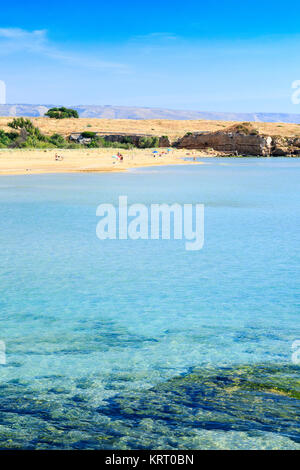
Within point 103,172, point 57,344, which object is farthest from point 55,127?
point 57,344

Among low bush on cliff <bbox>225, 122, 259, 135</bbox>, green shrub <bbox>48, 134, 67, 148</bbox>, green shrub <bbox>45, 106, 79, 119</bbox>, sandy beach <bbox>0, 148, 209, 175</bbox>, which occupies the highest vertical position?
green shrub <bbox>45, 106, 79, 119</bbox>

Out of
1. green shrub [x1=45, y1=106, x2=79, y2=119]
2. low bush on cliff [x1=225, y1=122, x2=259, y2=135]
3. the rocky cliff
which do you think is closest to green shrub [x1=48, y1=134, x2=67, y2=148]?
the rocky cliff

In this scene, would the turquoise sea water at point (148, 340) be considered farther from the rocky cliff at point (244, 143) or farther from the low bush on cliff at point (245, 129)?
the low bush on cliff at point (245, 129)

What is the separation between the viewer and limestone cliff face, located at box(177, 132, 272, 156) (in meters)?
88.5

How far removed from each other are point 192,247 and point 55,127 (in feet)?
314

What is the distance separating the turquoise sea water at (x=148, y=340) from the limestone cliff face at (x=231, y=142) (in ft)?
239

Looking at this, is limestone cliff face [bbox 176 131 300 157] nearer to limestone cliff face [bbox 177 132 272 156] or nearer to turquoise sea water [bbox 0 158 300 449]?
limestone cliff face [bbox 177 132 272 156]

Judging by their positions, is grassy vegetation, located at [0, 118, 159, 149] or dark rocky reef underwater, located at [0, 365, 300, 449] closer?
dark rocky reef underwater, located at [0, 365, 300, 449]

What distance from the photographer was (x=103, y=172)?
A: 46938mm

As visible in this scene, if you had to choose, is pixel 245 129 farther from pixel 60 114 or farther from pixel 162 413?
pixel 162 413

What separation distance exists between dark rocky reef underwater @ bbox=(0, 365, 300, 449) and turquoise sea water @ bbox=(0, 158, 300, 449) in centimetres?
2

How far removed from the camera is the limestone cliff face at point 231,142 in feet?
290

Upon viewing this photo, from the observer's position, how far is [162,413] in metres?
5.76

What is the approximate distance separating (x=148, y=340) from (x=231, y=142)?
85593 mm
